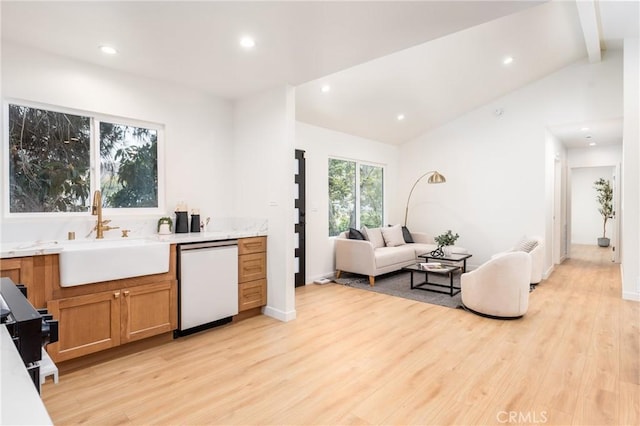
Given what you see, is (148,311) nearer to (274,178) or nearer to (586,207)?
(274,178)

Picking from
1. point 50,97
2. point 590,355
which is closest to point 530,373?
point 590,355

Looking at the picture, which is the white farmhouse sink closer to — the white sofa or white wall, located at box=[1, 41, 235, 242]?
white wall, located at box=[1, 41, 235, 242]

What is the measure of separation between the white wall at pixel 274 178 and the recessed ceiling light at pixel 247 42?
845 millimetres

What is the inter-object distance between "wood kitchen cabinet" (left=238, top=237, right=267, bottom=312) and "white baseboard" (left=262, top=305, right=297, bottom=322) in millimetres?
91

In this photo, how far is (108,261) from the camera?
2.56 meters

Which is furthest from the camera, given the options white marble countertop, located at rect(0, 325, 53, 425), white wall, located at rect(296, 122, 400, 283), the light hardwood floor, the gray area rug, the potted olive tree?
the potted olive tree

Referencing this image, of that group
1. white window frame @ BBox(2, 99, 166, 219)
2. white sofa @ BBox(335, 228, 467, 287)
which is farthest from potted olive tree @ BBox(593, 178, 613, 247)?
white window frame @ BBox(2, 99, 166, 219)

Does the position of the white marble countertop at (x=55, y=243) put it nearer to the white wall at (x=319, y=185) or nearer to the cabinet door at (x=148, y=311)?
the cabinet door at (x=148, y=311)

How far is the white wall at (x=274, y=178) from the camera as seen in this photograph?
141 inches

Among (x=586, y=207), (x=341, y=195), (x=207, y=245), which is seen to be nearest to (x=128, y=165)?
Answer: (x=207, y=245)

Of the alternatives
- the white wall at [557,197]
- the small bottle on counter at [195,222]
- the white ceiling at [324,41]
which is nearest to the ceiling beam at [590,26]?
the white ceiling at [324,41]

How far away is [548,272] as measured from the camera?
227 inches

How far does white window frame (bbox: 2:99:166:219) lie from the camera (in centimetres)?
264

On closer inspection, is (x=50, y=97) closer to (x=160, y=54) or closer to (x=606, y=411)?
(x=160, y=54)
